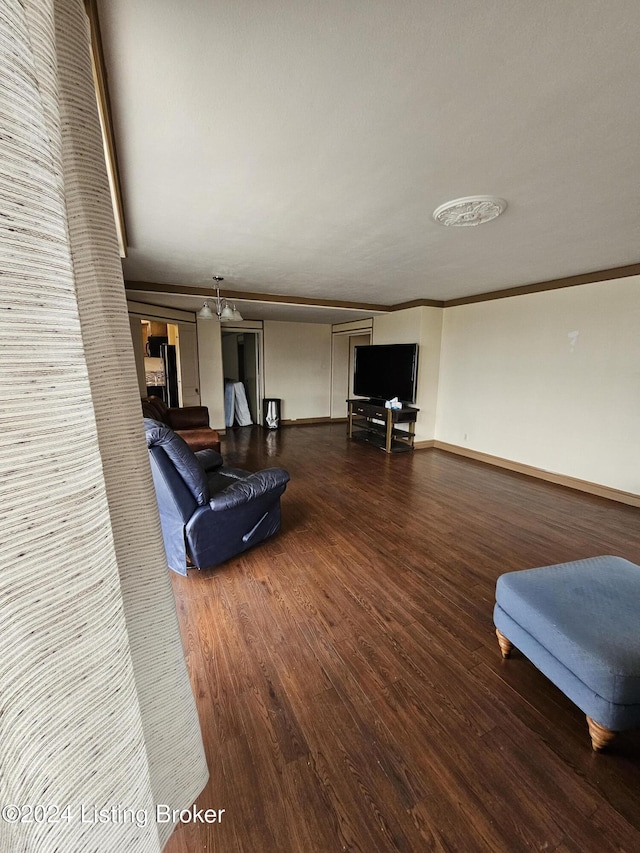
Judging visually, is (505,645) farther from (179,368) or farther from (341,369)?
(341,369)

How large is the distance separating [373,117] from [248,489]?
6.81 ft

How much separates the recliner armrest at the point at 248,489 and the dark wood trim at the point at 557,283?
3946 mm

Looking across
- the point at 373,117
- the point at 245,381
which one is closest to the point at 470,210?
the point at 373,117

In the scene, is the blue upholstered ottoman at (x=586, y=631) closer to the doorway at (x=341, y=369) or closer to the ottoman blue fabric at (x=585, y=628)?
the ottoman blue fabric at (x=585, y=628)

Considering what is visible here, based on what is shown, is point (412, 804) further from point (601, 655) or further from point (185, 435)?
point (185, 435)

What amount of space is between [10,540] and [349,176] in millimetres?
2152

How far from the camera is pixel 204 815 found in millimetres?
1100

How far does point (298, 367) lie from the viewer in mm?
7594

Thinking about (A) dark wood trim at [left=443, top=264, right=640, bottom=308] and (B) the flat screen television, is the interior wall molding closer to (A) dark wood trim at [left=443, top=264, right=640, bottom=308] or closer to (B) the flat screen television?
(B) the flat screen television

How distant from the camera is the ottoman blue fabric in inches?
47.3

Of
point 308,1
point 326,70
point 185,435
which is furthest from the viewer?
point 185,435

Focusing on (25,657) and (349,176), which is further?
(349,176)

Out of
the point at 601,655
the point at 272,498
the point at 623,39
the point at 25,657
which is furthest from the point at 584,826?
the point at 623,39

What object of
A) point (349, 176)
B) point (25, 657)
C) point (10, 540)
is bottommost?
point (25, 657)
